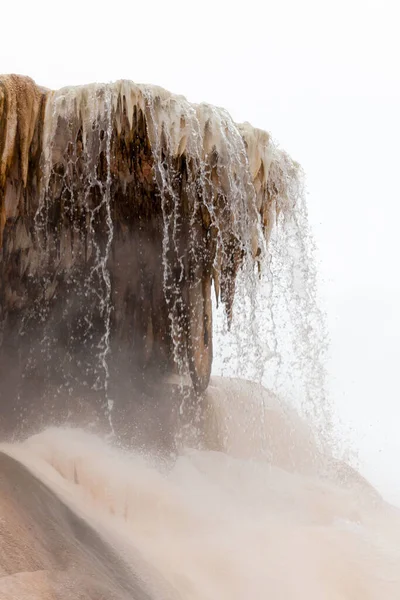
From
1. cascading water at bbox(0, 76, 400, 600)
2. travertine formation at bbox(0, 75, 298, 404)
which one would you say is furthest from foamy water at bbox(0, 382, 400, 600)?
travertine formation at bbox(0, 75, 298, 404)

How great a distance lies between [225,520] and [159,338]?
2190 mm

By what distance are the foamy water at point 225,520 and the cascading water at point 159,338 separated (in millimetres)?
20

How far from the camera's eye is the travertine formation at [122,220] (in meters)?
5.43

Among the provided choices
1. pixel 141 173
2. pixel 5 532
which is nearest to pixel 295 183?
pixel 141 173

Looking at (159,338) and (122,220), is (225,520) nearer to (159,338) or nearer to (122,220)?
(159,338)

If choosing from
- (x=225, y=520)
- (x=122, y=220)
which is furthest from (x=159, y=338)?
(x=225, y=520)

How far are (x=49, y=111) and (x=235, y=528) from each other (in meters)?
3.63

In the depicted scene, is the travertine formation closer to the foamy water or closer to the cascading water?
the cascading water

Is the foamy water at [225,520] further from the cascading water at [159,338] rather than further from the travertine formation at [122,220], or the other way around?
the travertine formation at [122,220]

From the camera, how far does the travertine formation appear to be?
543 centimetres

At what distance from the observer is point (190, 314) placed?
6551 millimetres

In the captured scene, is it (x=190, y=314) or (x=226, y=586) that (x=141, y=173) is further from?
(x=226, y=586)

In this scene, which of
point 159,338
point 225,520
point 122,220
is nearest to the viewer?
point 225,520

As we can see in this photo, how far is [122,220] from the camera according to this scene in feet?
20.5
